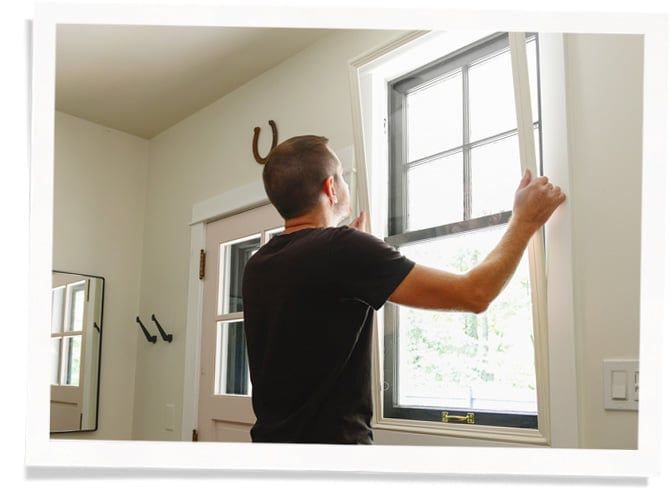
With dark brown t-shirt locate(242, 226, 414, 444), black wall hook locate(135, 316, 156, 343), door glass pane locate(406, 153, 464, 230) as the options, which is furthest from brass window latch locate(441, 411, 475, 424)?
black wall hook locate(135, 316, 156, 343)

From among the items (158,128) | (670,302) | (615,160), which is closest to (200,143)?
(158,128)

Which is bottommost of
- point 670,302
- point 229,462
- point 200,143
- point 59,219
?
point 229,462

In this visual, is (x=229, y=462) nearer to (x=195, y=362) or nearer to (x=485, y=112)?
(x=195, y=362)

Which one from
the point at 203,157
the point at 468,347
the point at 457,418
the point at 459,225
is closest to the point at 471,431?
the point at 457,418

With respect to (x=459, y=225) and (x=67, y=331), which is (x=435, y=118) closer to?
(x=459, y=225)

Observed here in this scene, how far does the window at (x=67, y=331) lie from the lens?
1248mm

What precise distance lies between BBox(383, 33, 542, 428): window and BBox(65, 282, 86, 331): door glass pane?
0.55m

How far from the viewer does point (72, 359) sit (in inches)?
49.6

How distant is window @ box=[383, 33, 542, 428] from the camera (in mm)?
1175

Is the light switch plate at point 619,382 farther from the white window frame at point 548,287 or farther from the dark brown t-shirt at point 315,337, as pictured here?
the dark brown t-shirt at point 315,337

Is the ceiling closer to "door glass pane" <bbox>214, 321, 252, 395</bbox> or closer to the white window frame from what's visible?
the white window frame

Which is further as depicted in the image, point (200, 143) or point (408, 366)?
point (200, 143)

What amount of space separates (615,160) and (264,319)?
2.14 ft

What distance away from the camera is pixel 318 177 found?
1.26m
